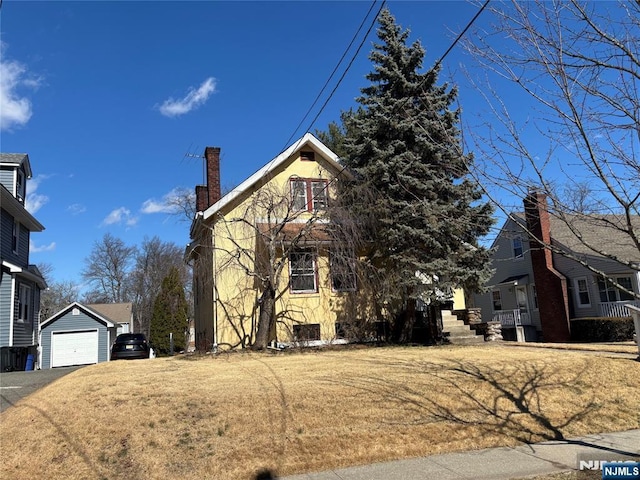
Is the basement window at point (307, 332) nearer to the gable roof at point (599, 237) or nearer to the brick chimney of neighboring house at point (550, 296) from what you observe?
the gable roof at point (599, 237)

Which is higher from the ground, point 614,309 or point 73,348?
point 614,309

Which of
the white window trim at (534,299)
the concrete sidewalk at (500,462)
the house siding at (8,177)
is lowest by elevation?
the concrete sidewalk at (500,462)

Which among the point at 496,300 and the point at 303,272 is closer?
the point at 303,272

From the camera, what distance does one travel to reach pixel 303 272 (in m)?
18.6

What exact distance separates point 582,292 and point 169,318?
2631 centimetres

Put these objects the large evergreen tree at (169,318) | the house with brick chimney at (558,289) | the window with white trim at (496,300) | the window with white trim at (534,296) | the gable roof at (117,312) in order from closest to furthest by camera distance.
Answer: the house with brick chimney at (558,289) < the window with white trim at (534,296) < the window with white trim at (496,300) < the large evergreen tree at (169,318) < the gable roof at (117,312)

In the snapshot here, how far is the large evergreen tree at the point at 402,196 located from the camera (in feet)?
52.5

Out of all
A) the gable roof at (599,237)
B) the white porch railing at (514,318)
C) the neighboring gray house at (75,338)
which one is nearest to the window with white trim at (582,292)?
the gable roof at (599,237)

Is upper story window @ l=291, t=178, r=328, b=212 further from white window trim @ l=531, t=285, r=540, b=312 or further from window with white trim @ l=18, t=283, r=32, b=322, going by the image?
white window trim @ l=531, t=285, r=540, b=312

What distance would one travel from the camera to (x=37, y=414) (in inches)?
314

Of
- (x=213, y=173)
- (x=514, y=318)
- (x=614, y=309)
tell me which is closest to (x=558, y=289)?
(x=614, y=309)

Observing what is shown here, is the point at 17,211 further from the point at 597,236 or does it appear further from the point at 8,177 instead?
the point at 597,236

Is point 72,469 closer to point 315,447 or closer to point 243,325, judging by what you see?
point 315,447

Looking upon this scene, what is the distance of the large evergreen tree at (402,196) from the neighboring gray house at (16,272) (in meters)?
15.0
